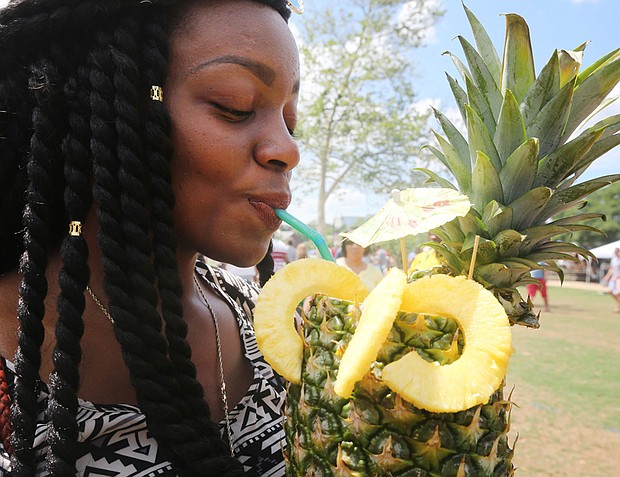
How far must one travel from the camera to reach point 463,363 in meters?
1.11

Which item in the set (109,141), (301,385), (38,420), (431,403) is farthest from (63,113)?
(431,403)

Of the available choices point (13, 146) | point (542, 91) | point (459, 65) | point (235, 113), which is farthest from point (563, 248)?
point (13, 146)

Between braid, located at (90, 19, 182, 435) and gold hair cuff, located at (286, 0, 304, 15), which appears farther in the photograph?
gold hair cuff, located at (286, 0, 304, 15)

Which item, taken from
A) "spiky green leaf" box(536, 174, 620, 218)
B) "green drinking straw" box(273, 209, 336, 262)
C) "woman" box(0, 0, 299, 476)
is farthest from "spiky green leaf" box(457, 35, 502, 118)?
"green drinking straw" box(273, 209, 336, 262)

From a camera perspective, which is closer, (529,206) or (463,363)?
(463,363)

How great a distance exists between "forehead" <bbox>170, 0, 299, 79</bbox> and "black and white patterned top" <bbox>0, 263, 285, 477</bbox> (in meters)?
1.00

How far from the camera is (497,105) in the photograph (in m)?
1.74

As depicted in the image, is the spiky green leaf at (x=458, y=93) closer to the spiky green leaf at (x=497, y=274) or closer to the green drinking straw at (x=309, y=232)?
the spiky green leaf at (x=497, y=274)

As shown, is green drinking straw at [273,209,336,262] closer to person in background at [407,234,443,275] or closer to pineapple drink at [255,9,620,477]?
pineapple drink at [255,9,620,477]

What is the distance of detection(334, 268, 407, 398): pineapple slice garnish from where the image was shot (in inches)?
43.3

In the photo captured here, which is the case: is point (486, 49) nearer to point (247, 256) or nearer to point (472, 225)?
point (472, 225)

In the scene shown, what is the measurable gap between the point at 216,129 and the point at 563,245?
1.13m

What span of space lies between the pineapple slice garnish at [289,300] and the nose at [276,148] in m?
0.43

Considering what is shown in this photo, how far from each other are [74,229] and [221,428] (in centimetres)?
81
